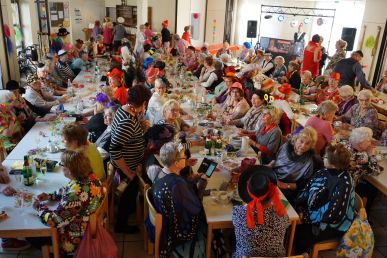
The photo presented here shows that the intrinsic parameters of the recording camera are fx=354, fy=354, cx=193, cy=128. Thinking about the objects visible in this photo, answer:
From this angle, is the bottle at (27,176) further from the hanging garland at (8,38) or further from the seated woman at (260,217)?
the hanging garland at (8,38)

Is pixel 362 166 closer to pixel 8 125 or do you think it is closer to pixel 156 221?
pixel 156 221

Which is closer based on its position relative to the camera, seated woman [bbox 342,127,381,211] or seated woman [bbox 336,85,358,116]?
seated woman [bbox 342,127,381,211]

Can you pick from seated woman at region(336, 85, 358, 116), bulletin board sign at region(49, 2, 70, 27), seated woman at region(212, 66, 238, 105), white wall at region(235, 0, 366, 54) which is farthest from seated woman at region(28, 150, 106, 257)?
bulletin board sign at region(49, 2, 70, 27)

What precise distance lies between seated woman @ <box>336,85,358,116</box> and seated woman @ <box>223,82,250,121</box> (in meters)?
1.68

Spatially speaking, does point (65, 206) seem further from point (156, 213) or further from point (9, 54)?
point (9, 54)

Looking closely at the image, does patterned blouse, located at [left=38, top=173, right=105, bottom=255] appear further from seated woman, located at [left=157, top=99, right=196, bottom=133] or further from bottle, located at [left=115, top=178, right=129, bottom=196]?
seated woman, located at [left=157, top=99, right=196, bottom=133]

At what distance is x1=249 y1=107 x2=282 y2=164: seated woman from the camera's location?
4254 mm

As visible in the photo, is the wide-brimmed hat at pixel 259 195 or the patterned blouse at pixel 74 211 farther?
the patterned blouse at pixel 74 211

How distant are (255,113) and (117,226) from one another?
2405mm

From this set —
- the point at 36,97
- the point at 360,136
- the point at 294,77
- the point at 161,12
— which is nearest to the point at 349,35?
the point at 294,77

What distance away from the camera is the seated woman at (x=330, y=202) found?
3018 mm

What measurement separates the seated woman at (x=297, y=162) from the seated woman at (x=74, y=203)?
194cm

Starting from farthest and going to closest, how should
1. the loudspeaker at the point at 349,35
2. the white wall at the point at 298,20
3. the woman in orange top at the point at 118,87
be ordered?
1. the white wall at the point at 298,20
2. the loudspeaker at the point at 349,35
3. the woman in orange top at the point at 118,87

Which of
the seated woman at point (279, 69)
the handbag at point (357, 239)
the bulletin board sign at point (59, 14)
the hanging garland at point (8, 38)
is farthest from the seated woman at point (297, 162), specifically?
the bulletin board sign at point (59, 14)
